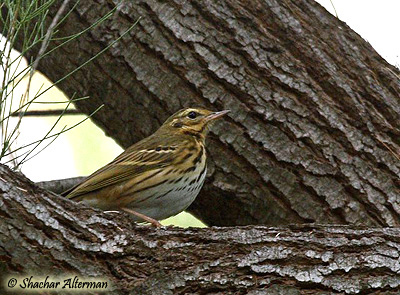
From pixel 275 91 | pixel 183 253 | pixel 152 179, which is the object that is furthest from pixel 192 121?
pixel 183 253

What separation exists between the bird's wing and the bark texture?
14.3 inches

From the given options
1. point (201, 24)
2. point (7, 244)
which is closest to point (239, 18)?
point (201, 24)

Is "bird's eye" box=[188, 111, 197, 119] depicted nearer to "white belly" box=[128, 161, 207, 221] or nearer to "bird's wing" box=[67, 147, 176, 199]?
"bird's wing" box=[67, 147, 176, 199]

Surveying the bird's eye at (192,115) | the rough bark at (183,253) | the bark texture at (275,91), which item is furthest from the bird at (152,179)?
the rough bark at (183,253)

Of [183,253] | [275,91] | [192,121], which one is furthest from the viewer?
[192,121]

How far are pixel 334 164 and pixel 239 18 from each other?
119cm

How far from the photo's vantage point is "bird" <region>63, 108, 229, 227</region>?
19.8ft

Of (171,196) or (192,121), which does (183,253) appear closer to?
(171,196)

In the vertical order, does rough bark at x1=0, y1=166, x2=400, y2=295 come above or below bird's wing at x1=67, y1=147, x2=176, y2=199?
A: below

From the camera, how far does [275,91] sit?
593 centimetres

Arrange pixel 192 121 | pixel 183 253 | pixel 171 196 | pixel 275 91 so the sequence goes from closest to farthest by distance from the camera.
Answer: pixel 183 253, pixel 275 91, pixel 171 196, pixel 192 121

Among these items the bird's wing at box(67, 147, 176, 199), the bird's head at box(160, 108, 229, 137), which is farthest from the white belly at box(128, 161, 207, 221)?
the bird's head at box(160, 108, 229, 137)

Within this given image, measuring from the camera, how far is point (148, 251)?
4.42 m

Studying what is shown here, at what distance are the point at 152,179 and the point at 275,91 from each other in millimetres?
1065
